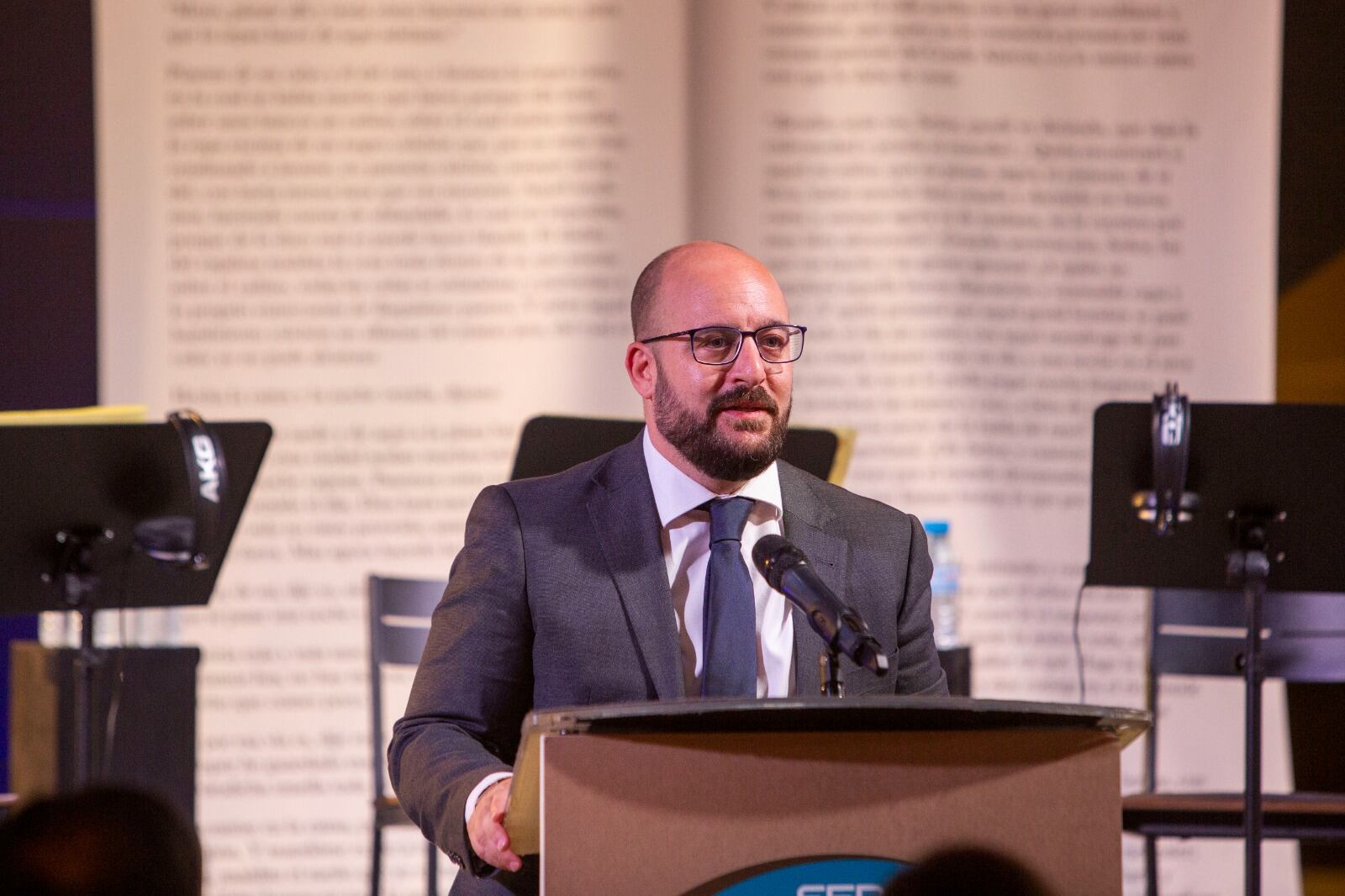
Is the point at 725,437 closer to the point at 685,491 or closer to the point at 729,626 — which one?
the point at 685,491

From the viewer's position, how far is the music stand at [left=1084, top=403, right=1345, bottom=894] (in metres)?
2.79

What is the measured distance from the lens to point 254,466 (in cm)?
296

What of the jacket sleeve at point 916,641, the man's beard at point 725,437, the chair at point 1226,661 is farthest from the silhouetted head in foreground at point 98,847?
the chair at point 1226,661

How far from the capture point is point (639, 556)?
83.7 inches

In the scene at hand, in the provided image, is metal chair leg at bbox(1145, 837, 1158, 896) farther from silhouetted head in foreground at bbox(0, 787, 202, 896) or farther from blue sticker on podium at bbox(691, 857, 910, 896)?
silhouetted head in foreground at bbox(0, 787, 202, 896)

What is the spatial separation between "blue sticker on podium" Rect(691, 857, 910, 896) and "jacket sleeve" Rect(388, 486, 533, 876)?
63cm

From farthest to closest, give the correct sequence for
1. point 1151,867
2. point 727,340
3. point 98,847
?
point 1151,867 → point 727,340 → point 98,847

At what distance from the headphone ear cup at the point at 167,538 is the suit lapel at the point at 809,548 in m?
1.21

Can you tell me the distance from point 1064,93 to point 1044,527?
1235 millimetres

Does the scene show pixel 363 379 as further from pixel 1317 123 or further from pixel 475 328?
pixel 1317 123

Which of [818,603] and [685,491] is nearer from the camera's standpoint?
[818,603]

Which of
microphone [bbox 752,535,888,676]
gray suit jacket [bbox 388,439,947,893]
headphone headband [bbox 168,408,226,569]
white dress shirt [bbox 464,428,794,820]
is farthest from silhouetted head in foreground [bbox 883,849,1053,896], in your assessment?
headphone headband [bbox 168,408,226,569]

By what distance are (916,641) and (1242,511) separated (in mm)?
921

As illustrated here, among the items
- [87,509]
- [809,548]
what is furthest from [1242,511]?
[87,509]
